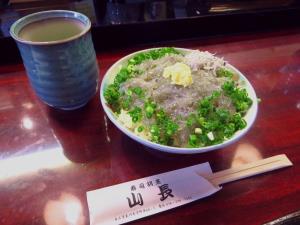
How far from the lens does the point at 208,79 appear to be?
91 cm

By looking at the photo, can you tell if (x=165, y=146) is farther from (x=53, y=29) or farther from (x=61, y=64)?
(x=53, y=29)

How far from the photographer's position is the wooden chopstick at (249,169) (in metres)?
0.79

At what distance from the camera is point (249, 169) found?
818 mm

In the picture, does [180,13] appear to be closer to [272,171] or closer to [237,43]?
[237,43]

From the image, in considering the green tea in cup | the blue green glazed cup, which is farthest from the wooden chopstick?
the green tea in cup

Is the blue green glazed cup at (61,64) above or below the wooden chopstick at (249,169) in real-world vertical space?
above

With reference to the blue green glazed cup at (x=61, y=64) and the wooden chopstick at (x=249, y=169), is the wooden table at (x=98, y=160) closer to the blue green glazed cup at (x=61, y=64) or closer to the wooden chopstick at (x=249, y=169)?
the wooden chopstick at (x=249, y=169)

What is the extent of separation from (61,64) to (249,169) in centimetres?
65

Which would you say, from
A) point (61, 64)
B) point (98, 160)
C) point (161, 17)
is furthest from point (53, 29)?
point (161, 17)

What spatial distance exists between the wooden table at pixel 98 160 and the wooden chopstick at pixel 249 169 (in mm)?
19

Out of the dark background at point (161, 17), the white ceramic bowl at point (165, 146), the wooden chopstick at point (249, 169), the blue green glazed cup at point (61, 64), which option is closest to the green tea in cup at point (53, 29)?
the blue green glazed cup at point (61, 64)

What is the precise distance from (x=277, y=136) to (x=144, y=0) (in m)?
1.05

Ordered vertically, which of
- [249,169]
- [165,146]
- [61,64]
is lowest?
[249,169]

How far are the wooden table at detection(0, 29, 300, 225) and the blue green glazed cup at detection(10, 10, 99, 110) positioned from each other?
124 millimetres
